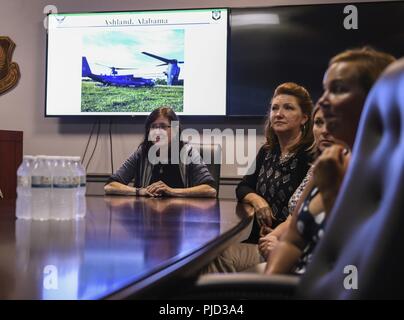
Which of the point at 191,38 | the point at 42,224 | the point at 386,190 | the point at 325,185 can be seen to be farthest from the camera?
the point at 191,38

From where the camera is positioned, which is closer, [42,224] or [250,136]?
[42,224]

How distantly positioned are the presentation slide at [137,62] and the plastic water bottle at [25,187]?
7.27 ft

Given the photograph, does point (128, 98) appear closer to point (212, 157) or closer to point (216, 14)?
point (216, 14)

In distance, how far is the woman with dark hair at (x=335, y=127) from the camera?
0.55 m

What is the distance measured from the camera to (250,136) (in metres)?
3.48

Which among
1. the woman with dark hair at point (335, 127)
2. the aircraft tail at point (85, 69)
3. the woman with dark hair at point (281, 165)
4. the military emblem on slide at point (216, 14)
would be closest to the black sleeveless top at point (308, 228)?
the woman with dark hair at point (335, 127)

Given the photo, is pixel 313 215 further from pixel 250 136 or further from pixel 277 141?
pixel 250 136

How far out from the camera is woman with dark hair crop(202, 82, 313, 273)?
1.87 meters

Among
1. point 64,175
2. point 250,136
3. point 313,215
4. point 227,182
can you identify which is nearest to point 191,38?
point 250,136

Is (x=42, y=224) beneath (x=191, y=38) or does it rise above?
beneath

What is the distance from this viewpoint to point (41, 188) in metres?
1.19

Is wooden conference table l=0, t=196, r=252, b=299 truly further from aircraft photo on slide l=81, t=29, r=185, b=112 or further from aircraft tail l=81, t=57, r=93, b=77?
aircraft tail l=81, t=57, r=93, b=77

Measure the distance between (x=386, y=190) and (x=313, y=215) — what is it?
0.17 meters
